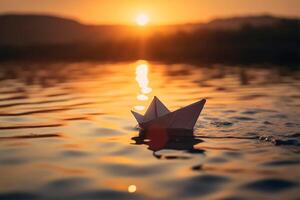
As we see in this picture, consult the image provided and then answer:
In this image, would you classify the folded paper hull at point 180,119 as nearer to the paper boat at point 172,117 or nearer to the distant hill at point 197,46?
the paper boat at point 172,117

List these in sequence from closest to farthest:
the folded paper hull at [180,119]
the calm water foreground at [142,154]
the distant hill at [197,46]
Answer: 1. the calm water foreground at [142,154]
2. the folded paper hull at [180,119]
3. the distant hill at [197,46]

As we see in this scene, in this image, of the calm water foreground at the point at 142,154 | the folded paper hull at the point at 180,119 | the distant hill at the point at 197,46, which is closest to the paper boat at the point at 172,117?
the folded paper hull at the point at 180,119

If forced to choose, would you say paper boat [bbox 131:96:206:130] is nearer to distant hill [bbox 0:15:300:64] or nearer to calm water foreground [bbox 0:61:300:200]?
calm water foreground [bbox 0:61:300:200]

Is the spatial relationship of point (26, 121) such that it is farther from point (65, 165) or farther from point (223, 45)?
point (223, 45)

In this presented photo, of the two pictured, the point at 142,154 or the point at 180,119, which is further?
the point at 180,119

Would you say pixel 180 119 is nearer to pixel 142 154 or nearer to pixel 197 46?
pixel 142 154

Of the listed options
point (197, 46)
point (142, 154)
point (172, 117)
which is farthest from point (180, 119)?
point (197, 46)

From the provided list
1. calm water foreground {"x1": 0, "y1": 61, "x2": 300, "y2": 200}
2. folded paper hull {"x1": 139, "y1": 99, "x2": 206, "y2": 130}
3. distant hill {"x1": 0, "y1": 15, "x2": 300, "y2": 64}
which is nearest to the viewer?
calm water foreground {"x1": 0, "y1": 61, "x2": 300, "y2": 200}

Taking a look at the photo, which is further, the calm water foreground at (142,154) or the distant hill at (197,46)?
the distant hill at (197,46)

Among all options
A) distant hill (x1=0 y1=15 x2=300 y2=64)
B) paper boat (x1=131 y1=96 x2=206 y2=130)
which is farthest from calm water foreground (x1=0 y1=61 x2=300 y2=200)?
distant hill (x1=0 y1=15 x2=300 y2=64)

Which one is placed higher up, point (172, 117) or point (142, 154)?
point (172, 117)
